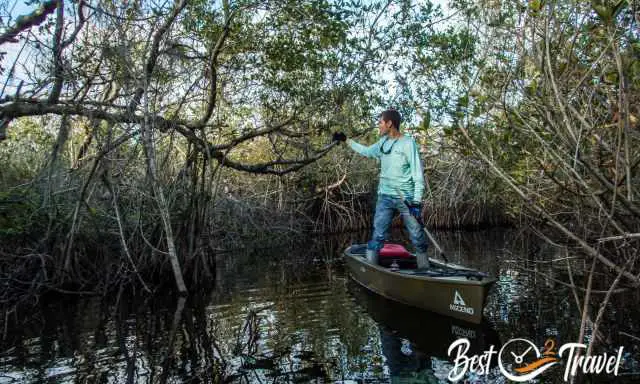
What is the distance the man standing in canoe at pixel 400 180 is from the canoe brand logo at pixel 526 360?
1.96m

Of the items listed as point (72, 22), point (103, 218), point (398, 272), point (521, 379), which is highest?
point (72, 22)

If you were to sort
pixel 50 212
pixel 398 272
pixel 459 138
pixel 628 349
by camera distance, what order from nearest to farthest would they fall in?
pixel 628 349
pixel 459 138
pixel 398 272
pixel 50 212

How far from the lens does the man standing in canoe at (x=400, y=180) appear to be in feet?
21.2

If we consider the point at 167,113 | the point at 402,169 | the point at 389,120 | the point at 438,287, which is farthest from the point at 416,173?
the point at 167,113

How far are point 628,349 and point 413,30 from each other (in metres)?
5.65

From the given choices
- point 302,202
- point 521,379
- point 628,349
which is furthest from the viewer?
point 302,202

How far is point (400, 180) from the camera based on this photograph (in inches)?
261

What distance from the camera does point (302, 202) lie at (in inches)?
657

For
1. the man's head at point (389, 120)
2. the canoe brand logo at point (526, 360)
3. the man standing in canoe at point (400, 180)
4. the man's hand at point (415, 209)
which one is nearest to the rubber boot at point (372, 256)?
the man standing in canoe at point (400, 180)

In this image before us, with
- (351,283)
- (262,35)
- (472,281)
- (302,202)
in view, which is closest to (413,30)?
(262,35)

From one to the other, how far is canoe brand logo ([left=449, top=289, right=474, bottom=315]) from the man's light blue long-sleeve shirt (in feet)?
4.34

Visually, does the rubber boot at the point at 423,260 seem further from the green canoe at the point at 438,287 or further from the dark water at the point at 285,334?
the dark water at the point at 285,334

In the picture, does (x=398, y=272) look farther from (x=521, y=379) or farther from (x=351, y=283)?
(x=521, y=379)

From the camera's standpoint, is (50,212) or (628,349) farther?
(50,212)
